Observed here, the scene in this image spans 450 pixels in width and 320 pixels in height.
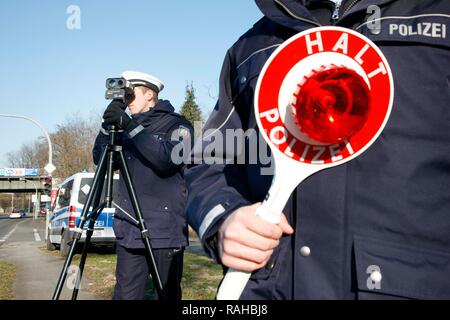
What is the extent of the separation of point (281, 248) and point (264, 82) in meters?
0.45

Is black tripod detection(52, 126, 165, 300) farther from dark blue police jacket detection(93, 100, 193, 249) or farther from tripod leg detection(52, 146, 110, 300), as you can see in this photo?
dark blue police jacket detection(93, 100, 193, 249)

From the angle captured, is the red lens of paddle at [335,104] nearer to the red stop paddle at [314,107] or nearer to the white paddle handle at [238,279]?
the red stop paddle at [314,107]

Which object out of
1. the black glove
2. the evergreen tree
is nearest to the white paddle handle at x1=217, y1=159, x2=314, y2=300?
the black glove

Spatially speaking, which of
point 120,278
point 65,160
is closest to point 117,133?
point 120,278

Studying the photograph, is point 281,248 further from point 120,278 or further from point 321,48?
point 120,278

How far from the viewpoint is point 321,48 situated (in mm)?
946

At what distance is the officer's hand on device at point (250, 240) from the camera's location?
0.95 meters

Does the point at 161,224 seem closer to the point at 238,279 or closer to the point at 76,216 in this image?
the point at 238,279

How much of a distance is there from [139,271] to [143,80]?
147 centimetres

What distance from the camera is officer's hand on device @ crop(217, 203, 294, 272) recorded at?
947 millimetres

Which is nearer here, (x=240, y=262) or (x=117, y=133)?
(x=240, y=262)

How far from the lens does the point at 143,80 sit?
11.8 feet

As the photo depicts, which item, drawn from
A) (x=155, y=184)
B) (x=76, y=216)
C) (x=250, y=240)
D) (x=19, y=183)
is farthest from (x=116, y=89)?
(x=19, y=183)
